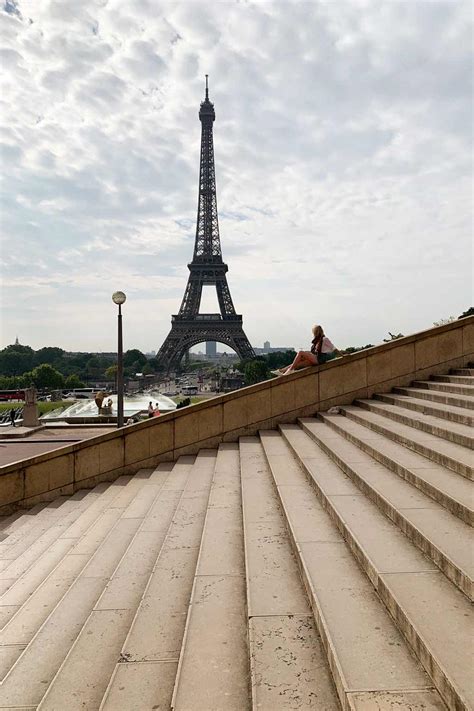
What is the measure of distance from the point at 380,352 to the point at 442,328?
1.35 metres

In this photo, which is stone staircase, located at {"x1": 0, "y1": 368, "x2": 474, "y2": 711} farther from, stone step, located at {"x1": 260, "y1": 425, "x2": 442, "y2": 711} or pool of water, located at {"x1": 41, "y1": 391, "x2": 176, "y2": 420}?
pool of water, located at {"x1": 41, "y1": 391, "x2": 176, "y2": 420}

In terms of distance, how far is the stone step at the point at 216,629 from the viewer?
244 centimetres

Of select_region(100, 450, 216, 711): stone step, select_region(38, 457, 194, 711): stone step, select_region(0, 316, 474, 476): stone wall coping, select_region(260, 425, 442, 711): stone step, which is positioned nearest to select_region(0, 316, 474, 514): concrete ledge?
select_region(0, 316, 474, 476): stone wall coping

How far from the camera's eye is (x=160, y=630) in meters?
3.14

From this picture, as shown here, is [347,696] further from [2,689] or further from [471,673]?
[2,689]

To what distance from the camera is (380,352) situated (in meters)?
9.41

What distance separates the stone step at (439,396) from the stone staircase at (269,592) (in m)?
0.45

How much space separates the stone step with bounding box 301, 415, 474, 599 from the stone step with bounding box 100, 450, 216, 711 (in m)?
1.71

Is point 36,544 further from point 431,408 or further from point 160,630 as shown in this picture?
point 431,408

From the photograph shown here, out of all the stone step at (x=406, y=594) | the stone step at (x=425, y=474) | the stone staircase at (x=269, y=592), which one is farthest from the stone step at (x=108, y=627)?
the stone step at (x=425, y=474)

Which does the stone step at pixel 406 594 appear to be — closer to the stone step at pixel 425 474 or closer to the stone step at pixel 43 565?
the stone step at pixel 425 474

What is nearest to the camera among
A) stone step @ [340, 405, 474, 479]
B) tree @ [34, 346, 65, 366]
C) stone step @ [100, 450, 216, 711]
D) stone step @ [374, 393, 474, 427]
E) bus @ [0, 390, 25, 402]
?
stone step @ [100, 450, 216, 711]

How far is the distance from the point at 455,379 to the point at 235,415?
397 cm

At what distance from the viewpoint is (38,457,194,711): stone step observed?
270 cm
